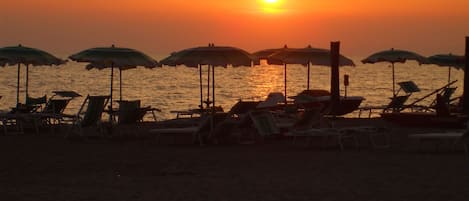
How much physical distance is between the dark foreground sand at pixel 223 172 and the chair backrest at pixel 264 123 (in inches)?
9.8

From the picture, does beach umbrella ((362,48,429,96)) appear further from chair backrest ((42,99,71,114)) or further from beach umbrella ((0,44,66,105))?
chair backrest ((42,99,71,114))

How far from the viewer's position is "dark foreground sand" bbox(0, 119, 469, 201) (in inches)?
350

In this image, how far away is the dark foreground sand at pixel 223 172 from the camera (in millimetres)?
8891

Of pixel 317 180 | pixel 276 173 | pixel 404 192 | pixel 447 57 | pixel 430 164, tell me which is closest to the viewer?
pixel 404 192

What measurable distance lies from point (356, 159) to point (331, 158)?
0.35m

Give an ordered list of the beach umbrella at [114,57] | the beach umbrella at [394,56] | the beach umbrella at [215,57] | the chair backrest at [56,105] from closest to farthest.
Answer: the beach umbrella at [215,57], the beach umbrella at [114,57], the chair backrest at [56,105], the beach umbrella at [394,56]

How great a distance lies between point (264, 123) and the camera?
46.6 ft

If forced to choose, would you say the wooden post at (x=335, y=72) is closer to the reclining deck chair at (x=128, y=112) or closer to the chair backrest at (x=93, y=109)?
the reclining deck chair at (x=128, y=112)

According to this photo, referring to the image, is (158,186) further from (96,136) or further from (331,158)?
(96,136)

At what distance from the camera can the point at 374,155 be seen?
41.3ft

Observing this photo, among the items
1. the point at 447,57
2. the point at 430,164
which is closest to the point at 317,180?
the point at 430,164

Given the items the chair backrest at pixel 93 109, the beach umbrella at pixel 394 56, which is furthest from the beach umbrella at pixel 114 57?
the beach umbrella at pixel 394 56

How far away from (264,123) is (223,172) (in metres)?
3.59

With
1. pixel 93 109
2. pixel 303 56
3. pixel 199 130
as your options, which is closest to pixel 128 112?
pixel 93 109
